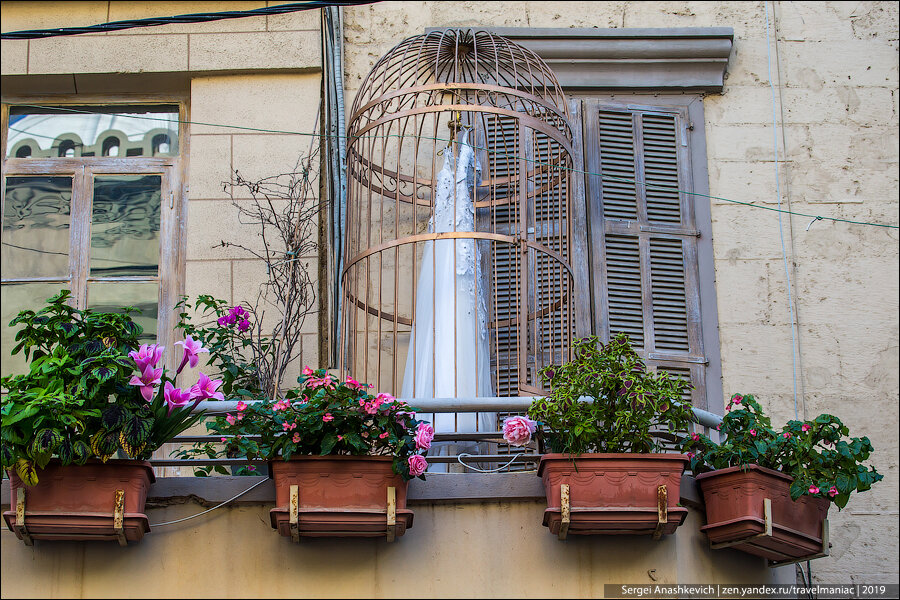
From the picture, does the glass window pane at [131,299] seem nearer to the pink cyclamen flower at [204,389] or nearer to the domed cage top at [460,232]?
the domed cage top at [460,232]

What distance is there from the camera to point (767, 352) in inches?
297

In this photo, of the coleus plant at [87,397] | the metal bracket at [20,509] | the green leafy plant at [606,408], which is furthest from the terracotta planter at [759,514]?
the metal bracket at [20,509]

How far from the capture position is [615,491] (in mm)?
5590

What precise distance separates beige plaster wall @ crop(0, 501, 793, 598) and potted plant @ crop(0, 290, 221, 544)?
0.55ft

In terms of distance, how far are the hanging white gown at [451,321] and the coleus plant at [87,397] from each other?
1.27 metres

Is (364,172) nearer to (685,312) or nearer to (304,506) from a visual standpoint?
(685,312)

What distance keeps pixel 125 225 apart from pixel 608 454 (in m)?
3.44

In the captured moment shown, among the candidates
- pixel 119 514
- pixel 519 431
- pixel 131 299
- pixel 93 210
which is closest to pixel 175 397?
pixel 119 514

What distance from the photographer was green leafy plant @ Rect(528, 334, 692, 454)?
566 centimetres

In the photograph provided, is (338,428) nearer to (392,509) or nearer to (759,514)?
(392,509)

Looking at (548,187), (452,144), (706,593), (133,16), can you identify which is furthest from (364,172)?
(706,593)

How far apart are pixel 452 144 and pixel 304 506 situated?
8.06 feet

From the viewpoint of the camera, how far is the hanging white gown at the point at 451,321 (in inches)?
258

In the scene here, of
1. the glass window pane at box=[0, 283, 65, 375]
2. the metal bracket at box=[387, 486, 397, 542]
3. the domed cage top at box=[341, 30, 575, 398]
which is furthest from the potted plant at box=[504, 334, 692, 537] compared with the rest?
the glass window pane at box=[0, 283, 65, 375]
